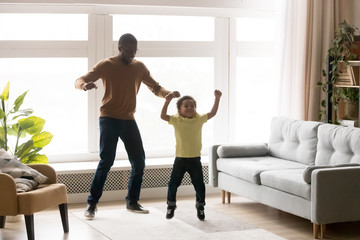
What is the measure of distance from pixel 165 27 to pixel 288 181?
2.55 meters

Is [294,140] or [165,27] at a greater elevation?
[165,27]

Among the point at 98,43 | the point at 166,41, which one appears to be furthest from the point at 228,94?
the point at 98,43

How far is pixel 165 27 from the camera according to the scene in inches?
284

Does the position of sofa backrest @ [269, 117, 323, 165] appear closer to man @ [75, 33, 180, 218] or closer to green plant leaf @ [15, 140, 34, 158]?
man @ [75, 33, 180, 218]

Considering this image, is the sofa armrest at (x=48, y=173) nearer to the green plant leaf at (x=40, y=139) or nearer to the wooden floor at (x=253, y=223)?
the wooden floor at (x=253, y=223)

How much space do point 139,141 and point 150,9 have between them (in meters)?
1.80

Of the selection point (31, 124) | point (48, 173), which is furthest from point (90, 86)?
point (31, 124)

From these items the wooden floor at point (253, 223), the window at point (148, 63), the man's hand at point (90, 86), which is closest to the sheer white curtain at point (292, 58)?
the window at point (148, 63)

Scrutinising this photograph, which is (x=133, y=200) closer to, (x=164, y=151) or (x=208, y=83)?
(x=164, y=151)

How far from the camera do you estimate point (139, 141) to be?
5.84 meters

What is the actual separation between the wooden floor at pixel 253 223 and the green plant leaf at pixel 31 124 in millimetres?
724

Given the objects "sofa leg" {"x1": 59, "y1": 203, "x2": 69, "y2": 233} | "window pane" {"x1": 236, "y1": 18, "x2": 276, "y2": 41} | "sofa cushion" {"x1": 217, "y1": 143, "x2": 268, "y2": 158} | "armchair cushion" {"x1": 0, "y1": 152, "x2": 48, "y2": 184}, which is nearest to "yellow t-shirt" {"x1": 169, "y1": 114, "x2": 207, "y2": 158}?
"sofa cushion" {"x1": 217, "y1": 143, "x2": 268, "y2": 158}

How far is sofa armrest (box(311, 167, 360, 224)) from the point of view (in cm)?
497

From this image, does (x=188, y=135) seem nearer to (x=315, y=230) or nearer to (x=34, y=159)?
(x=315, y=230)
